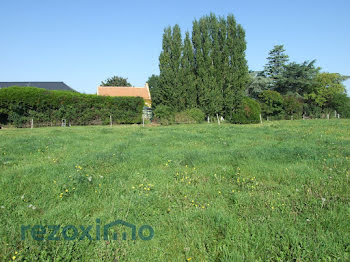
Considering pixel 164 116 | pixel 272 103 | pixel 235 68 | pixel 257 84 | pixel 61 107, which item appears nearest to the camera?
pixel 61 107

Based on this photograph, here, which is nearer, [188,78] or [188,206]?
[188,206]

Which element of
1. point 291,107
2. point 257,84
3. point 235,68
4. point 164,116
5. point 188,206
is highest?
point 257,84

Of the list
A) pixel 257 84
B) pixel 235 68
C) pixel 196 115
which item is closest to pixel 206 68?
pixel 235 68

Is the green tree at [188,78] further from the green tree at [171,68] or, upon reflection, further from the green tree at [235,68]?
the green tree at [235,68]

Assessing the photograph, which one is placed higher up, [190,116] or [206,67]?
[206,67]

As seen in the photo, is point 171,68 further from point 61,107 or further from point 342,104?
point 342,104

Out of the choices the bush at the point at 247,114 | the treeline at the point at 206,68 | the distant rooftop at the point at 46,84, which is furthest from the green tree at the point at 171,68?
the distant rooftop at the point at 46,84

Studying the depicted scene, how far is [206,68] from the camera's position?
26375 mm

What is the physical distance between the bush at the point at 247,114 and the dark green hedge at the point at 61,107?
36.7 feet

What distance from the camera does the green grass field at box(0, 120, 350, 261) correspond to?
7.02 ft

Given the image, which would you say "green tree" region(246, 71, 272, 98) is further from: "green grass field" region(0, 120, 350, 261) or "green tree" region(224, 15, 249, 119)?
"green grass field" region(0, 120, 350, 261)

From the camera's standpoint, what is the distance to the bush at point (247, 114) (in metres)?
25.5

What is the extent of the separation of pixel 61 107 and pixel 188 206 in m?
20.3

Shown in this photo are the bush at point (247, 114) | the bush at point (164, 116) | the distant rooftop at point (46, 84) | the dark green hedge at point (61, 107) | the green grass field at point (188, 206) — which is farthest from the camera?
the distant rooftop at point (46, 84)
